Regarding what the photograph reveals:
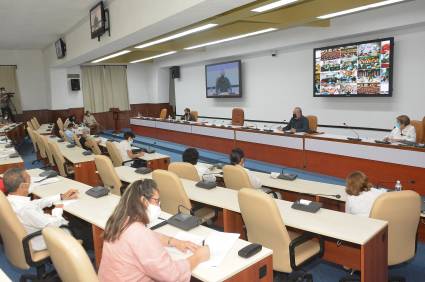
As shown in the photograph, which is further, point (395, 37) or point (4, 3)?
point (395, 37)

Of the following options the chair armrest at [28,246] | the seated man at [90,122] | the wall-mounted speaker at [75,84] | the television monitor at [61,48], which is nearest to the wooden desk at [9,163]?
the chair armrest at [28,246]

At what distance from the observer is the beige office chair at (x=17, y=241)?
105 inches

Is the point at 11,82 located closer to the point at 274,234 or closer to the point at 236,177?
the point at 236,177

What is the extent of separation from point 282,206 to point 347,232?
0.68 metres

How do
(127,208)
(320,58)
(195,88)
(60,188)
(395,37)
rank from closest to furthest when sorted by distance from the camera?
(127,208) → (60,188) → (395,37) → (320,58) → (195,88)

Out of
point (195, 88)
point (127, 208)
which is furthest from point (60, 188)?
point (195, 88)

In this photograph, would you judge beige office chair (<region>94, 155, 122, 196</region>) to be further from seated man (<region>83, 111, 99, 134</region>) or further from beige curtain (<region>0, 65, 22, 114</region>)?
beige curtain (<region>0, 65, 22, 114</region>)

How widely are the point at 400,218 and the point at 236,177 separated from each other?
5.35ft

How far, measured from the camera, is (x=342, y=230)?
2463 millimetres

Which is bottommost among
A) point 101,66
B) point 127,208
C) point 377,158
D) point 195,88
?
point 377,158

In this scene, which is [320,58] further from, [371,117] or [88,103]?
[88,103]

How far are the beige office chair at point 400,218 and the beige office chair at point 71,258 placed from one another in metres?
2.04

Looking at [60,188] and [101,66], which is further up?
[101,66]

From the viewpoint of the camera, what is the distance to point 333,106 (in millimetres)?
8734
